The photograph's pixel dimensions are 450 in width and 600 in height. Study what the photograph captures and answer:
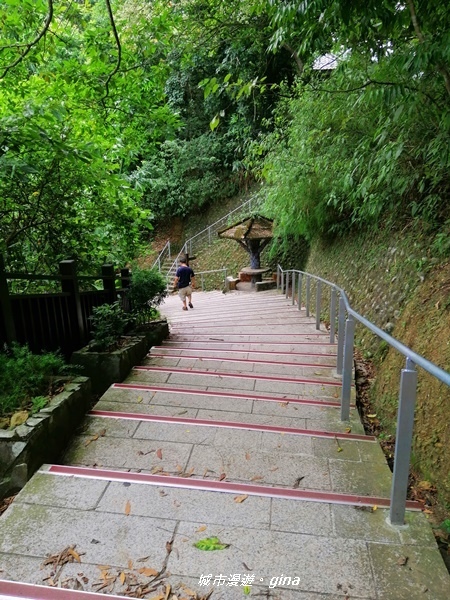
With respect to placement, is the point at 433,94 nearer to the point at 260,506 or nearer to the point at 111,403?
the point at 260,506

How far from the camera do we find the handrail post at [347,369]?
2.66 metres

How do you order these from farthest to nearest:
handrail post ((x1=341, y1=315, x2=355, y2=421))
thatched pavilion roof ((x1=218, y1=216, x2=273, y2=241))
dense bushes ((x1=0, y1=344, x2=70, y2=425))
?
thatched pavilion roof ((x1=218, y1=216, x2=273, y2=241)) < handrail post ((x1=341, y1=315, x2=355, y2=421)) < dense bushes ((x1=0, y1=344, x2=70, y2=425))

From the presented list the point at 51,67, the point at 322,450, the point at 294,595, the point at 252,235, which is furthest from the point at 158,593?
the point at 252,235

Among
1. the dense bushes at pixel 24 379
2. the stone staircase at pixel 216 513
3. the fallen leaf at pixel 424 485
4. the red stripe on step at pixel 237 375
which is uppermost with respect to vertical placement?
the dense bushes at pixel 24 379

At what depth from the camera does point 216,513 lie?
5.57 ft

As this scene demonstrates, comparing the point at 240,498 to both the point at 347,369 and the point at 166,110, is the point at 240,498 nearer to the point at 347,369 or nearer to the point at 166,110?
the point at 347,369

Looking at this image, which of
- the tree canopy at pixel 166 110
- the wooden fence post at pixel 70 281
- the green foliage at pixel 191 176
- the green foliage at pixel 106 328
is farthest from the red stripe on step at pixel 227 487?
the green foliage at pixel 191 176

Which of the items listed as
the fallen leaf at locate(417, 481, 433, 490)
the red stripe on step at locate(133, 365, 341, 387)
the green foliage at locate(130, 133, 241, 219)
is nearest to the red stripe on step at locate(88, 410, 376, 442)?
the fallen leaf at locate(417, 481, 433, 490)

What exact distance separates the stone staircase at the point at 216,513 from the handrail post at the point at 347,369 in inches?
4.4

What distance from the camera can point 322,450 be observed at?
232 centimetres

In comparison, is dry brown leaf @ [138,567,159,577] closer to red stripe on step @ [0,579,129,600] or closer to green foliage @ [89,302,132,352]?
red stripe on step @ [0,579,129,600]

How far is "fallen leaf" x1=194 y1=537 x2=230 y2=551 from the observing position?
150cm

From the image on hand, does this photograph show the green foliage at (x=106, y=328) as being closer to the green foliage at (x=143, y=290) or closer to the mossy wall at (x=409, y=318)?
the green foliage at (x=143, y=290)

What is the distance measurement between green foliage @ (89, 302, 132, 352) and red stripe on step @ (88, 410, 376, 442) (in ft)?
2.89
